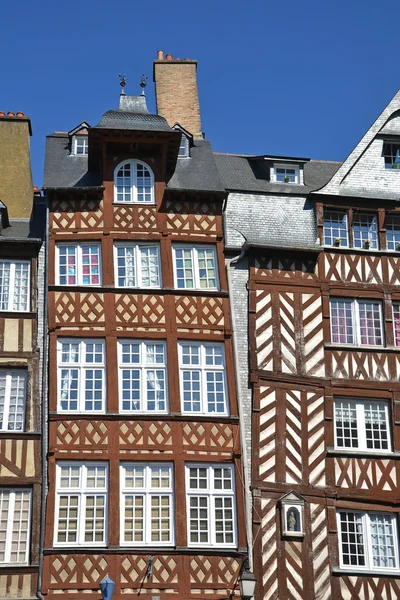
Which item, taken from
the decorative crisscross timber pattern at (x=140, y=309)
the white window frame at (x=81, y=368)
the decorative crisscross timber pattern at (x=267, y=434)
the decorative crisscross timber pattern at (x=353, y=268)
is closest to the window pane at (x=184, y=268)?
the decorative crisscross timber pattern at (x=140, y=309)

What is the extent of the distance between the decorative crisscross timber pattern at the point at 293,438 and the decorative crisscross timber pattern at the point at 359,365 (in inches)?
41.4

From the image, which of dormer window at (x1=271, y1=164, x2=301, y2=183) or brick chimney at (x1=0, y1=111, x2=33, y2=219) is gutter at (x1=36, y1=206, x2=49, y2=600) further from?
dormer window at (x1=271, y1=164, x2=301, y2=183)

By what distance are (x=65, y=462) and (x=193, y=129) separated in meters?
9.69

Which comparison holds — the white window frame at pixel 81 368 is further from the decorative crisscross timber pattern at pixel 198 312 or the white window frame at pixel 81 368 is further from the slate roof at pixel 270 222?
the slate roof at pixel 270 222

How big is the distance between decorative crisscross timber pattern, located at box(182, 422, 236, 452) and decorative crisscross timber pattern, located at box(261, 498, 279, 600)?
4.37 ft

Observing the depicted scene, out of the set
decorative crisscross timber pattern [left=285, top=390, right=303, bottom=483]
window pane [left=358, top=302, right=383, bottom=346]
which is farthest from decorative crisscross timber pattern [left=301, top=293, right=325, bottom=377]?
window pane [left=358, top=302, right=383, bottom=346]

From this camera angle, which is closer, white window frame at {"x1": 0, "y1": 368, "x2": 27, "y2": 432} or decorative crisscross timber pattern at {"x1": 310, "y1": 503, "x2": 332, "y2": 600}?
decorative crisscross timber pattern at {"x1": 310, "y1": 503, "x2": 332, "y2": 600}

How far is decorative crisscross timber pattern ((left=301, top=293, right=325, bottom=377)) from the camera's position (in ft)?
75.0

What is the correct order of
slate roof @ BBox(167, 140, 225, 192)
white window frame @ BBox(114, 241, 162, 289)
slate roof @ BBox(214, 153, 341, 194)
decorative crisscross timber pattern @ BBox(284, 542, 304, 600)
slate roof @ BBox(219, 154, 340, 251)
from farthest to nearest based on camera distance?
slate roof @ BBox(214, 153, 341, 194), slate roof @ BBox(167, 140, 225, 192), slate roof @ BBox(219, 154, 340, 251), white window frame @ BBox(114, 241, 162, 289), decorative crisscross timber pattern @ BBox(284, 542, 304, 600)

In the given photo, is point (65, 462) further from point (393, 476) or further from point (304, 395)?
point (393, 476)

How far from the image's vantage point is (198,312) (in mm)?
22734

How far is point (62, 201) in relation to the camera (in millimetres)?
23547

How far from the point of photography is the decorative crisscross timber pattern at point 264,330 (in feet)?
74.5

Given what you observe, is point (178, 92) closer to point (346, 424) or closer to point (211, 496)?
point (346, 424)
